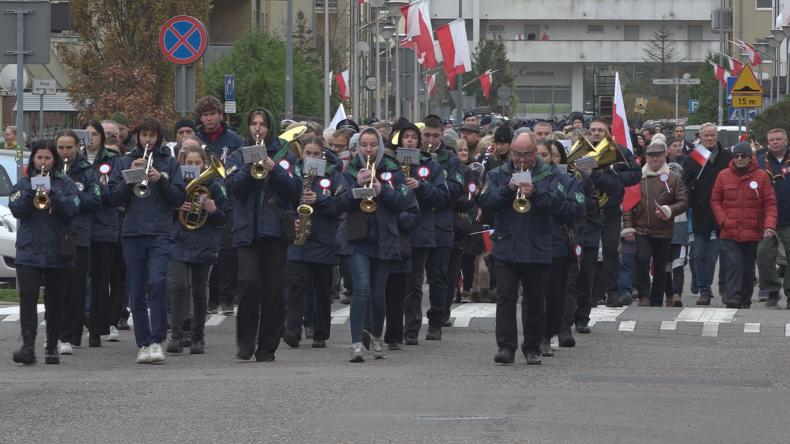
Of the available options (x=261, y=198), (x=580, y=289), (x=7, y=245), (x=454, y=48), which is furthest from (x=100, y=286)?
(x=454, y=48)

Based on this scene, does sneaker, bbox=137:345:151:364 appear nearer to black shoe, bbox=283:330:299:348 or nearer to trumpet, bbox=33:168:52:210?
trumpet, bbox=33:168:52:210

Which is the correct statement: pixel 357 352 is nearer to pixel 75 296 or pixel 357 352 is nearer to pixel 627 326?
pixel 75 296

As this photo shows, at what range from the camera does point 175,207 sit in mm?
13859

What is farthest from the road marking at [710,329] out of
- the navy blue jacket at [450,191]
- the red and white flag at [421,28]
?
the red and white flag at [421,28]

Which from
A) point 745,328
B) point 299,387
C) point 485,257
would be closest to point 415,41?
point 485,257

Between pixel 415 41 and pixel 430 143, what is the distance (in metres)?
38.6

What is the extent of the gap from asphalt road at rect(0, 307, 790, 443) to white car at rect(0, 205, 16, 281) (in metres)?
6.04

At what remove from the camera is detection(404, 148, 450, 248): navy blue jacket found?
48.3 feet

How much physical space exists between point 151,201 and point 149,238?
28cm

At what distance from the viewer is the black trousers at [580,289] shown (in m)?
15.2

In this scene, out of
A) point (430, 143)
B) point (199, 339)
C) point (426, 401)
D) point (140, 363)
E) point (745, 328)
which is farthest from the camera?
point (745, 328)

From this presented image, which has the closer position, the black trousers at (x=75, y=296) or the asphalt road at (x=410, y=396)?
the asphalt road at (x=410, y=396)

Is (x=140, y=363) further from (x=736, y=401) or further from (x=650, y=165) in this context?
(x=650, y=165)

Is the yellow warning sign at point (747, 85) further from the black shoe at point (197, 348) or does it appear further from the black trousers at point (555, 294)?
the black shoe at point (197, 348)
